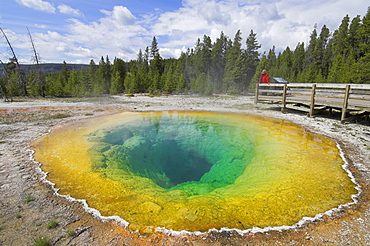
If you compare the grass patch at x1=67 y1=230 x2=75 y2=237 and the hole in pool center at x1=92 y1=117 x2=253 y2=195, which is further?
the hole in pool center at x1=92 y1=117 x2=253 y2=195

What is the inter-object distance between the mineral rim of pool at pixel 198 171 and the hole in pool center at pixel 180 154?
4 centimetres

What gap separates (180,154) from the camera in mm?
9516

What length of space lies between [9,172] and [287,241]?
716cm

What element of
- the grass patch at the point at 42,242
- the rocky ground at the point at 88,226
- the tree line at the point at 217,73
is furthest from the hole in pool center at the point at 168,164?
the tree line at the point at 217,73

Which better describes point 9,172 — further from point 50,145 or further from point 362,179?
point 362,179

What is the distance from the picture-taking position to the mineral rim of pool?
4188 mm

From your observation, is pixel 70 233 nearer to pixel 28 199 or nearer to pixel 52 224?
pixel 52 224

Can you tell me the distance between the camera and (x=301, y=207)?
431 cm

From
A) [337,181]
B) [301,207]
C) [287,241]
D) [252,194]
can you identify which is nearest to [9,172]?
[252,194]

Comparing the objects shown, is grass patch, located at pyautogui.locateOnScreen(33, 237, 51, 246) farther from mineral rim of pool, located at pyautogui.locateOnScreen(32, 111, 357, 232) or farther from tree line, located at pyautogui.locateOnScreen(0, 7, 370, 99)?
tree line, located at pyautogui.locateOnScreen(0, 7, 370, 99)

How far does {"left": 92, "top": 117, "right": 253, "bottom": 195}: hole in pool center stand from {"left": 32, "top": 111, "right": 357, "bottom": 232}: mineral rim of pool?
0.13 feet

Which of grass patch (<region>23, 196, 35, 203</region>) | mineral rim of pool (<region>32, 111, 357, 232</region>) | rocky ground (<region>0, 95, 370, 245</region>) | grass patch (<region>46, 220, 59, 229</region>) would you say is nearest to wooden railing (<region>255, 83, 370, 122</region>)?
mineral rim of pool (<region>32, 111, 357, 232</region>)

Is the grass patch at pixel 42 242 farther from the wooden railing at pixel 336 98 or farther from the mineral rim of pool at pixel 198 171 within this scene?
the wooden railing at pixel 336 98

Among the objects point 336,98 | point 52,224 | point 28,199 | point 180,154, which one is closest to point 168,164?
point 180,154
